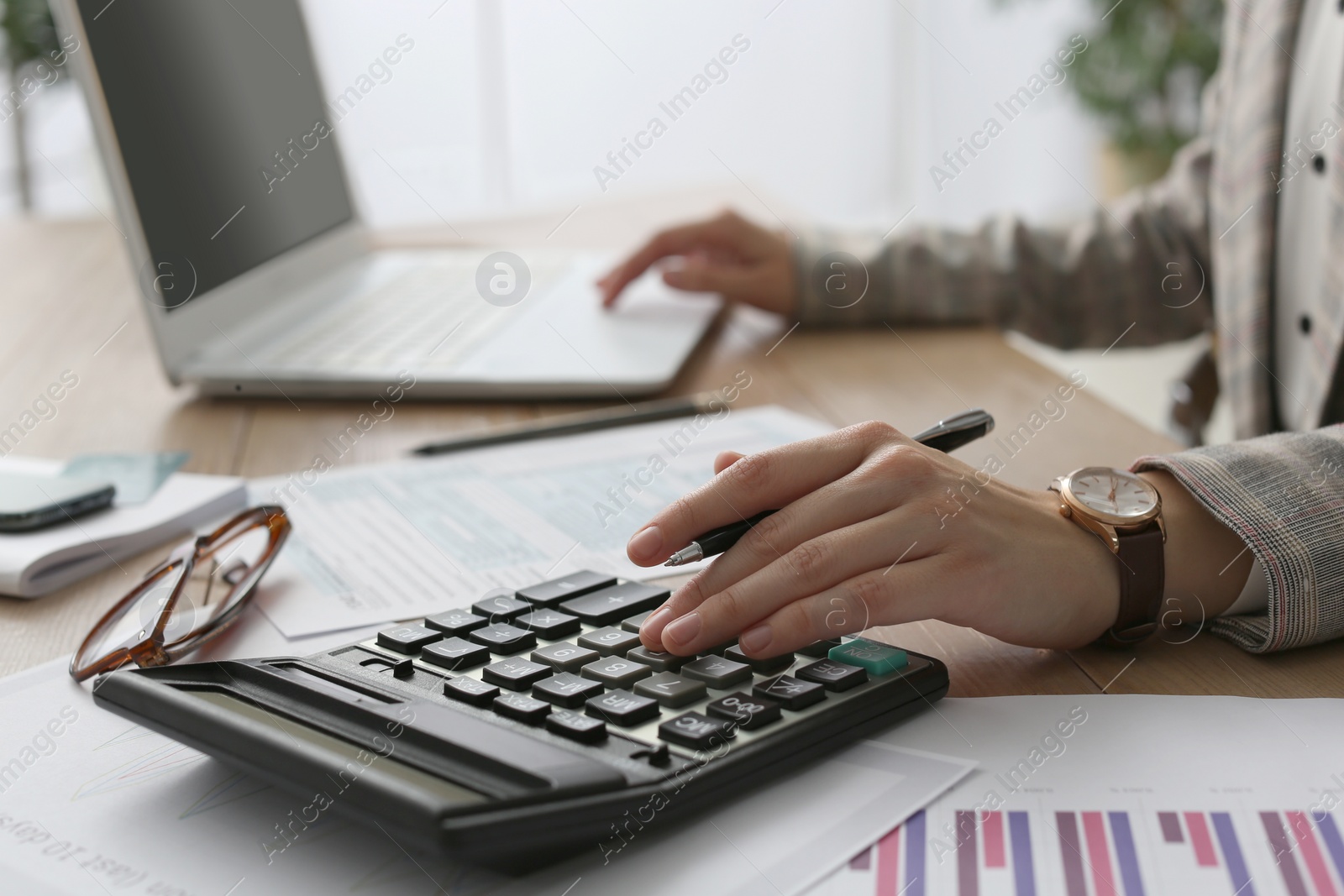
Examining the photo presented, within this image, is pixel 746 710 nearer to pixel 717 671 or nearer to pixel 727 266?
pixel 717 671

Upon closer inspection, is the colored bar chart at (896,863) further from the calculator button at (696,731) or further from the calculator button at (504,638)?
the calculator button at (504,638)

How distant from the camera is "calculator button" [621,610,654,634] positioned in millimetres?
503

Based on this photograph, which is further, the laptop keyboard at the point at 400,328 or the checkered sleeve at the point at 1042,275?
the checkered sleeve at the point at 1042,275

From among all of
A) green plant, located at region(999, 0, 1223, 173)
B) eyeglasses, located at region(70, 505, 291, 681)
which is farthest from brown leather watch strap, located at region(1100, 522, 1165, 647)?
green plant, located at region(999, 0, 1223, 173)

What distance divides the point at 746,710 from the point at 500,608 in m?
0.14

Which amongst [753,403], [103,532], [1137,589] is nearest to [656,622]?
[1137,589]

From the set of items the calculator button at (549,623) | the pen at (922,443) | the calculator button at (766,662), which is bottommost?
the calculator button at (766,662)

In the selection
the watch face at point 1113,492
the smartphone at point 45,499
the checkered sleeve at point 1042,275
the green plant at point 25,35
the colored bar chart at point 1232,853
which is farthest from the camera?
the green plant at point 25,35

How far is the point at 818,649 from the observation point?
0.49m

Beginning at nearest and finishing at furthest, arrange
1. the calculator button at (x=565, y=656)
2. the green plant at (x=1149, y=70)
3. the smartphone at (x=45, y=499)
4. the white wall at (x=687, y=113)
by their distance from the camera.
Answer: the calculator button at (x=565, y=656) → the smartphone at (x=45, y=499) → the green plant at (x=1149, y=70) → the white wall at (x=687, y=113)

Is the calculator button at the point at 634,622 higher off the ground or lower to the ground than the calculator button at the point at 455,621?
lower

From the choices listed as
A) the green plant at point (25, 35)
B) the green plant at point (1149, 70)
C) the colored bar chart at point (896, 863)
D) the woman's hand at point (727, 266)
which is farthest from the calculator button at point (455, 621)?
the green plant at point (1149, 70)

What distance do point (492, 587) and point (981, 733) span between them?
28 cm

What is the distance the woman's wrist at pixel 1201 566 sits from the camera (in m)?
0.56
